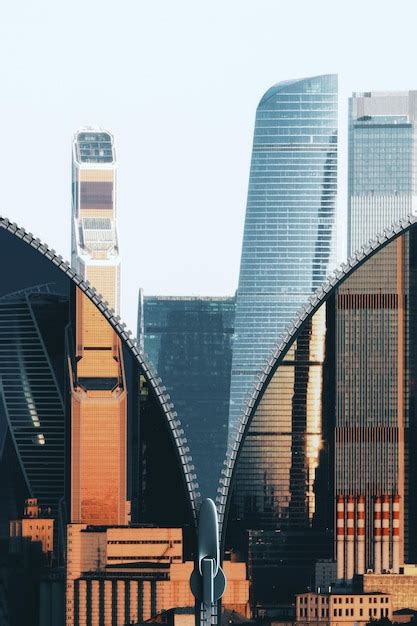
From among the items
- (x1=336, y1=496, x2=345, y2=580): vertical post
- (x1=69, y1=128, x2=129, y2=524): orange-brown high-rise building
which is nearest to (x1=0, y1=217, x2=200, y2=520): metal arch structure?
(x1=69, y1=128, x2=129, y2=524): orange-brown high-rise building

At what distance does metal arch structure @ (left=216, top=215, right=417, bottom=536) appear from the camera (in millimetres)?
84625

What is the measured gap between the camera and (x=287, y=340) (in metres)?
85.4

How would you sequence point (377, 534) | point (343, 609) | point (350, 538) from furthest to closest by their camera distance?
1. point (350, 538)
2. point (377, 534)
3. point (343, 609)

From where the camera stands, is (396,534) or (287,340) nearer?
(396,534)

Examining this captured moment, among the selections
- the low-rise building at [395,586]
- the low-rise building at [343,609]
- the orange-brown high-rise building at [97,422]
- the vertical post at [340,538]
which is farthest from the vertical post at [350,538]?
the orange-brown high-rise building at [97,422]

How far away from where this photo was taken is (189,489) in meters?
84.9

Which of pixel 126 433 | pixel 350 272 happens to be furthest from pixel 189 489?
pixel 350 272

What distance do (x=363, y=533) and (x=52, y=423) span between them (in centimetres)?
940

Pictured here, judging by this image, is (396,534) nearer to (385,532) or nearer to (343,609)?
(385,532)

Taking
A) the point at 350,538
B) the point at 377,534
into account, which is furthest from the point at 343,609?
the point at 377,534

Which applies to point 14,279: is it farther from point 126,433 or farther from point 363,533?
point 363,533

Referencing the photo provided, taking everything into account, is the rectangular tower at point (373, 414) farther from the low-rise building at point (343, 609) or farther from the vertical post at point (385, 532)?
the low-rise building at point (343, 609)

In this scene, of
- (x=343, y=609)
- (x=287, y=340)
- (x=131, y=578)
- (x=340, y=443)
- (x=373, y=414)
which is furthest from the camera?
(x=287, y=340)

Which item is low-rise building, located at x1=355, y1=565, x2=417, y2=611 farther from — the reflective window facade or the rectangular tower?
the reflective window facade
